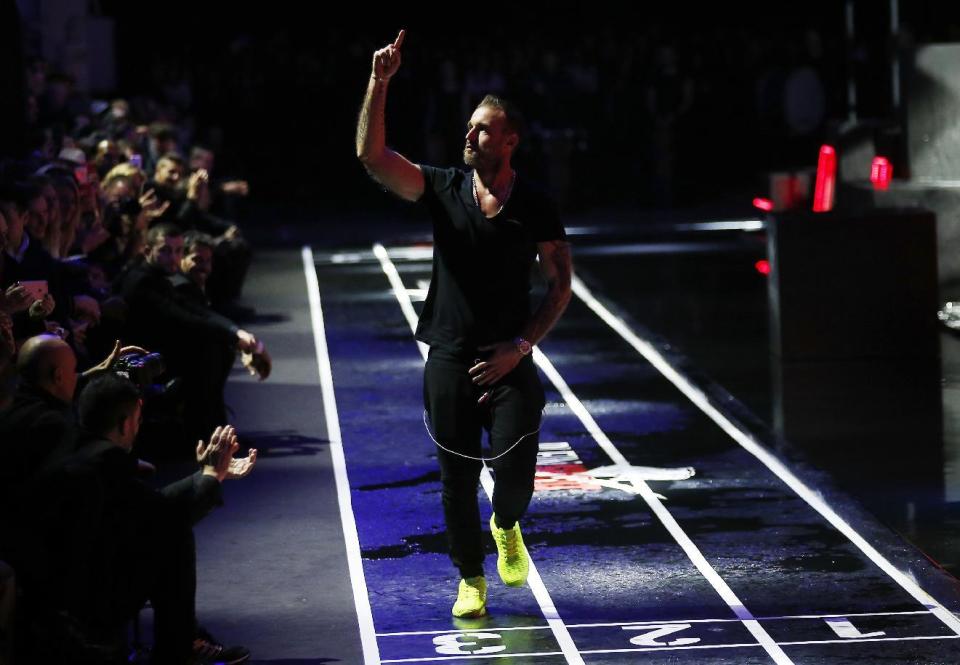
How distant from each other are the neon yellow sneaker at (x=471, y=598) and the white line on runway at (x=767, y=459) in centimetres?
185

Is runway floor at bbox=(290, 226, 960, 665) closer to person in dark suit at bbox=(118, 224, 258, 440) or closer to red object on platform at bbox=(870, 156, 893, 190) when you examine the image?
person in dark suit at bbox=(118, 224, 258, 440)

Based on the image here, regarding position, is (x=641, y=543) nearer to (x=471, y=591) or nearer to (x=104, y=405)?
(x=471, y=591)

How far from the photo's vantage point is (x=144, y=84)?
36.1m

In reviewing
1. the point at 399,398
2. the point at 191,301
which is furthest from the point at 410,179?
the point at 399,398

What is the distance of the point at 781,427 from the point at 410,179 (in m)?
5.38

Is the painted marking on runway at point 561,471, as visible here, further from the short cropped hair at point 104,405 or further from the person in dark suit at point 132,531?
the short cropped hair at point 104,405

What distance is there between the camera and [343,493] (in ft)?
37.0

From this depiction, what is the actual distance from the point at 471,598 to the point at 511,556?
0.27 m

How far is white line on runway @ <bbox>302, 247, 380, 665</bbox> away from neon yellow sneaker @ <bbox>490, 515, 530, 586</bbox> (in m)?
0.60

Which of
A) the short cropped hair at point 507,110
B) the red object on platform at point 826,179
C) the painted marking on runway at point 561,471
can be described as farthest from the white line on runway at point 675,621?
the red object on platform at point 826,179

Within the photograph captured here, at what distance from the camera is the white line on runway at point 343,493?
833 cm


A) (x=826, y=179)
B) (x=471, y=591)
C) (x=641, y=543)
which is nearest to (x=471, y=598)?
(x=471, y=591)

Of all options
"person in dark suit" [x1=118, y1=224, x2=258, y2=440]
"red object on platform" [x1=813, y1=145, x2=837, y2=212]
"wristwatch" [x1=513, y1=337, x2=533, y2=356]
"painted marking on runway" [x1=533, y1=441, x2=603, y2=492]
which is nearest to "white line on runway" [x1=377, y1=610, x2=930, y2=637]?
"wristwatch" [x1=513, y1=337, x2=533, y2=356]

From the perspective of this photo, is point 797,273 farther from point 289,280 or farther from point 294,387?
point 289,280
